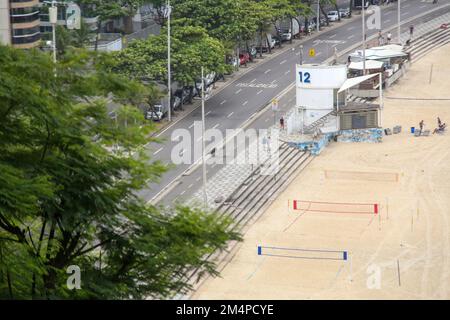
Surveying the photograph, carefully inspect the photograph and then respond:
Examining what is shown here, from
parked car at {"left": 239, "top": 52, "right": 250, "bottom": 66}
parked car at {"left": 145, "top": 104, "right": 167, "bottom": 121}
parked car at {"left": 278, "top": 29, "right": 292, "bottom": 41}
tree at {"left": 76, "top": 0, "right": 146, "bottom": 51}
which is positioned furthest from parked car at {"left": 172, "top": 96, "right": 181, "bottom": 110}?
parked car at {"left": 278, "top": 29, "right": 292, "bottom": 41}

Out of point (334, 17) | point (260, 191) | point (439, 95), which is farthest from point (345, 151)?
point (334, 17)

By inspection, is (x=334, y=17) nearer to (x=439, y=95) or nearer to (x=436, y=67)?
(x=436, y=67)

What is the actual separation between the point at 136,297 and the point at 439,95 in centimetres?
9771

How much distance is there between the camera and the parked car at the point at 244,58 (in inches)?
5389

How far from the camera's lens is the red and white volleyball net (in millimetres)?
88000

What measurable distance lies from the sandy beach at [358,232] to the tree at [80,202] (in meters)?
28.1

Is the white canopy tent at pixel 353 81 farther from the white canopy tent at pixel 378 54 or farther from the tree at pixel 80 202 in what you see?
the tree at pixel 80 202

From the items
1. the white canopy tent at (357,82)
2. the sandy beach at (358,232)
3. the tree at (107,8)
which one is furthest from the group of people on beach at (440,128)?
the tree at (107,8)

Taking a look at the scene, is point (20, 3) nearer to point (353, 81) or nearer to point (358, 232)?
point (353, 81)

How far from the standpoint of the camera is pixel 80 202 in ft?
107

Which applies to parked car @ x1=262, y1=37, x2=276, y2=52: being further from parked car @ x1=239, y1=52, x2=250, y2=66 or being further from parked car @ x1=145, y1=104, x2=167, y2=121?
parked car @ x1=145, y1=104, x2=167, y2=121

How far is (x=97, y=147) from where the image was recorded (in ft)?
108

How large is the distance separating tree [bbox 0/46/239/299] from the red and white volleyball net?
175ft

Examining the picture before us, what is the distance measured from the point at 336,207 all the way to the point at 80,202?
5747cm
